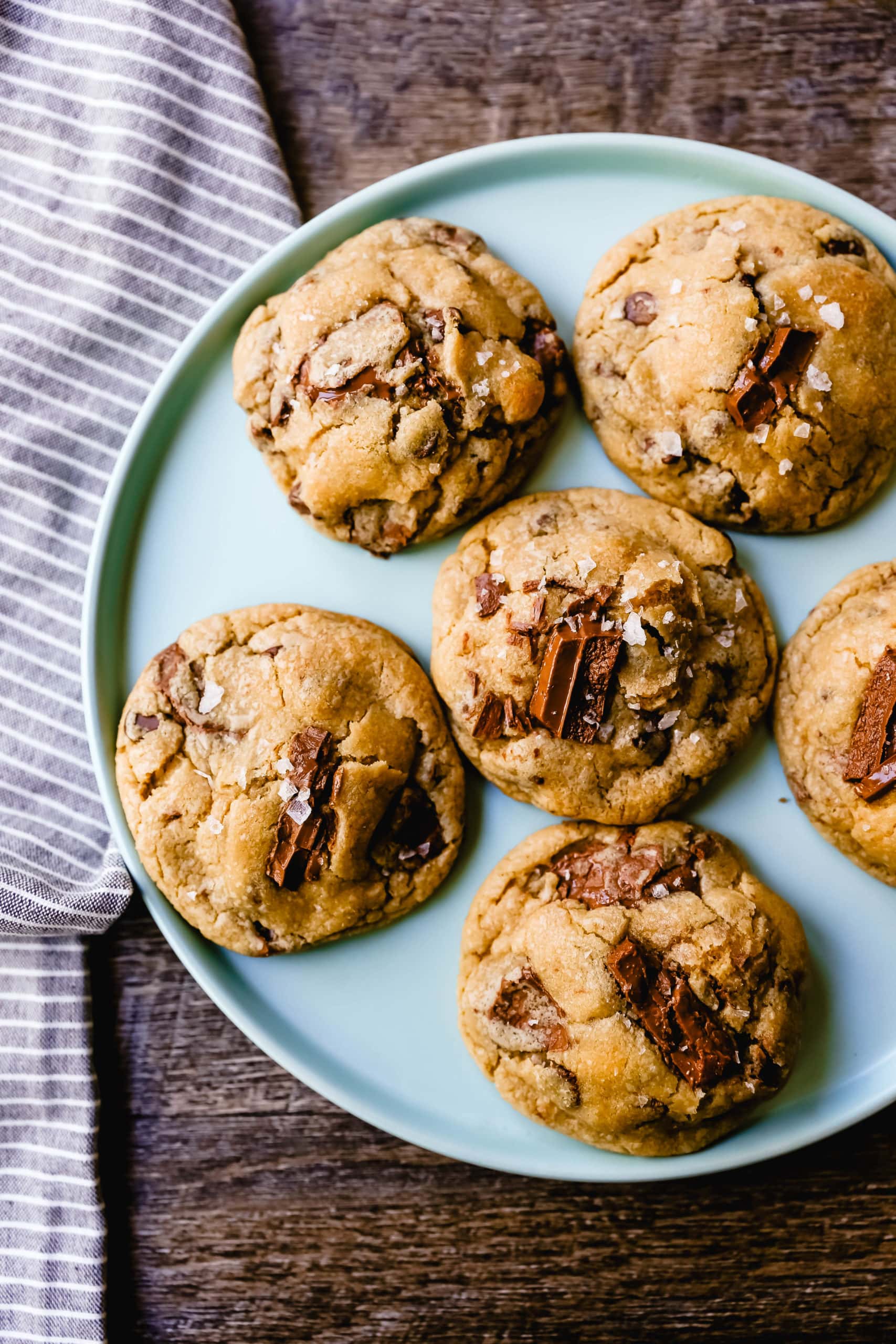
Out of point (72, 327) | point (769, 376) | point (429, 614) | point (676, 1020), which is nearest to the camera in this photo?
point (676, 1020)

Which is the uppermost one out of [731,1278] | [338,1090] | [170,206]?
[170,206]

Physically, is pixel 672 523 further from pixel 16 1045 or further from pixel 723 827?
pixel 16 1045

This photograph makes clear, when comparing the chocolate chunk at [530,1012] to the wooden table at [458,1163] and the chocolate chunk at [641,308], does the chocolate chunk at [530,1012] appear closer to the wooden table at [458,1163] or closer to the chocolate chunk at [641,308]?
the wooden table at [458,1163]

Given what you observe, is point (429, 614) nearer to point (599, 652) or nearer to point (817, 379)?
point (599, 652)

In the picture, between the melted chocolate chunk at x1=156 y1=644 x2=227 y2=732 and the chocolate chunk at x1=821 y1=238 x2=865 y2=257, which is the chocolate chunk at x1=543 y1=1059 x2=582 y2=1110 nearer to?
the melted chocolate chunk at x1=156 y1=644 x2=227 y2=732

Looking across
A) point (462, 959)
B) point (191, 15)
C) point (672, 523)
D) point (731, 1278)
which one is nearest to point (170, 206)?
point (191, 15)

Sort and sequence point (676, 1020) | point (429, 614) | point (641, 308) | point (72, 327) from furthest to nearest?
point (72, 327) → point (429, 614) → point (641, 308) → point (676, 1020)

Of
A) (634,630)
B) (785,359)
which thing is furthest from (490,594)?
(785,359)

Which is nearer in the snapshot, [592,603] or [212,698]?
[592,603]
